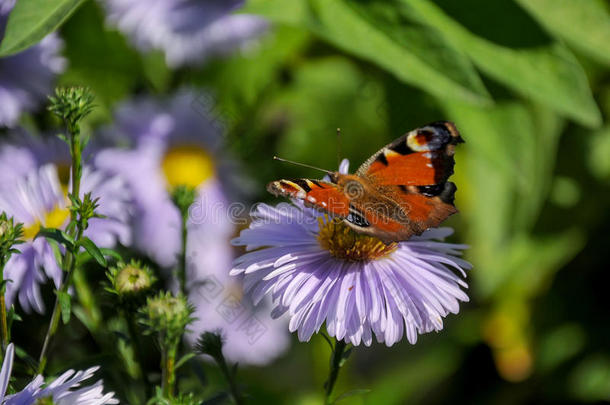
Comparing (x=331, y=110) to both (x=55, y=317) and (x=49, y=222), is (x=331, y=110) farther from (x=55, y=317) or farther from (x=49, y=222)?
(x=55, y=317)

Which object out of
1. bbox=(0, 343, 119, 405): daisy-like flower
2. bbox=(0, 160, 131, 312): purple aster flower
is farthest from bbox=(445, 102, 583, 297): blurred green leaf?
bbox=(0, 343, 119, 405): daisy-like flower

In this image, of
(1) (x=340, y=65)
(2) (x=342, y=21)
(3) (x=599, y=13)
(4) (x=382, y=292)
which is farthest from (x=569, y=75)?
(1) (x=340, y=65)

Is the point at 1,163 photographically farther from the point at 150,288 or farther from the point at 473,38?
the point at 473,38

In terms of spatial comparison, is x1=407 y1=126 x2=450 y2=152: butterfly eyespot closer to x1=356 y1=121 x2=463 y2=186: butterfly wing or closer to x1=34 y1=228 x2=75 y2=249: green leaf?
x1=356 y1=121 x2=463 y2=186: butterfly wing

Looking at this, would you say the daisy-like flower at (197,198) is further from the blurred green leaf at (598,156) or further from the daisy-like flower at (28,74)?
the blurred green leaf at (598,156)

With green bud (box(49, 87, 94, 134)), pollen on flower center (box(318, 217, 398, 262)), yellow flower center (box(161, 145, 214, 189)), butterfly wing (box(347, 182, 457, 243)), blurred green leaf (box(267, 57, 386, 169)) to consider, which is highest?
green bud (box(49, 87, 94, 134))

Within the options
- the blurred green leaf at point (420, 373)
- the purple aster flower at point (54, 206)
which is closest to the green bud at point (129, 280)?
the purple aster flower at point (54, 206)
